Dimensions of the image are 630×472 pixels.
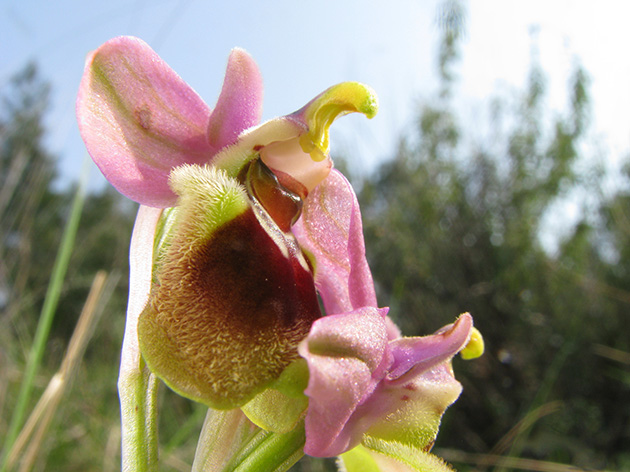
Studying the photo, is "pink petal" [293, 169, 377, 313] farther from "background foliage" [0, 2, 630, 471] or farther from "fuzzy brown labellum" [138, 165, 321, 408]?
"background foliage" [0, 2, 630, 471]

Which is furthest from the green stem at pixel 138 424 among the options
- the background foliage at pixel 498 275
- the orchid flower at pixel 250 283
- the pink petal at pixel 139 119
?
the background foliage at pixel 498 275

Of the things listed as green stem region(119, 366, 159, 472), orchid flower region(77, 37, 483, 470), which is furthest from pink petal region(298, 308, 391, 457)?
green stem region(119, 366, 159, 472)

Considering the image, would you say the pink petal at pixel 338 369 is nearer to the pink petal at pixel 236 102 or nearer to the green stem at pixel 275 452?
the green stem at pixel 275 452

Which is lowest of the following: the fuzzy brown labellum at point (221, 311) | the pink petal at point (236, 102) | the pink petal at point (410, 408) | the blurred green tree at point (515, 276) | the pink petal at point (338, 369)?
the blurred green tree at point (515, 276)

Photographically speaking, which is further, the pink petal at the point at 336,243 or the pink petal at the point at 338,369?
the pink petal at the point at 336,243

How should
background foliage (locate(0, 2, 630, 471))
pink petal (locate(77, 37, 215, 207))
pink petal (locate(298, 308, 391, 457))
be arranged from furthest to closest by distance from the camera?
background foliage (locate(0, 2, 630, 471)) → pink petal (locate(77, 37, 215, 207)) → pink petal (locate(298, 308, 391, 457))

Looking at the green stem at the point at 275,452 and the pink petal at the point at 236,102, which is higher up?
the pink petal at the point at 236,102

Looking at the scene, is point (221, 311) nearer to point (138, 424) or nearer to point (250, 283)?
point (250, 283)

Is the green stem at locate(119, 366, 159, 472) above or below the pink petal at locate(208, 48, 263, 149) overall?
below

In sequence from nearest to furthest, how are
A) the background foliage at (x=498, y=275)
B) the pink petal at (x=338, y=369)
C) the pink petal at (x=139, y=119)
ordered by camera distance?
the pink petal at (x=338, y=369) < the pink petal at (x=139, y=119) < the background foliage at (x=498, y=275)
